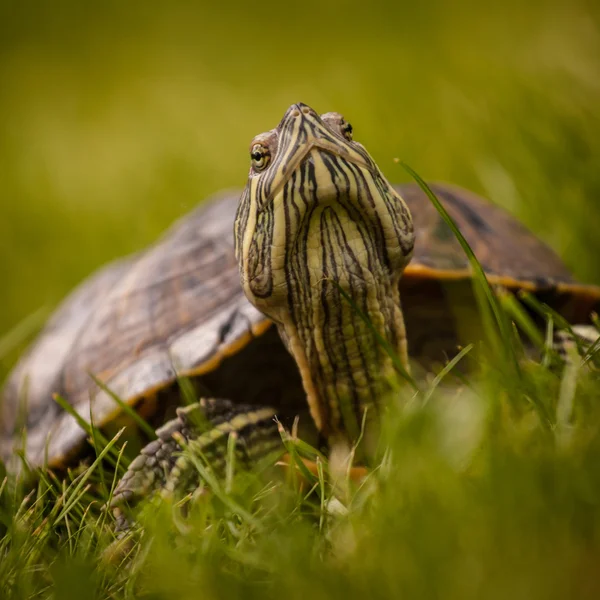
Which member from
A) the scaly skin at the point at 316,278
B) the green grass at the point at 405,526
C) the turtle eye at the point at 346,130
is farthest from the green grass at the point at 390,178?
the turtle eye at the point at 346,130

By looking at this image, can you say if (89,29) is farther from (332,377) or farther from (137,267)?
(332,377)

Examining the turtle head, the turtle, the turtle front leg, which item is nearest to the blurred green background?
the turtle

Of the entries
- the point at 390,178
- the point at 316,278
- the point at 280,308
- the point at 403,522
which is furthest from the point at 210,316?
the point at 390,178

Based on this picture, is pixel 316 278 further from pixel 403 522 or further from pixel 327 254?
pixel 403 522

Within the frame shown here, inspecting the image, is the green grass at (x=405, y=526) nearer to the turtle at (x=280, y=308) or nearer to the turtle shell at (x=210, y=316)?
the turtle at (x=280, y=308)

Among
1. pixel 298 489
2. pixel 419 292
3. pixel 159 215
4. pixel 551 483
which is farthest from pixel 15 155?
pixel 551 483
